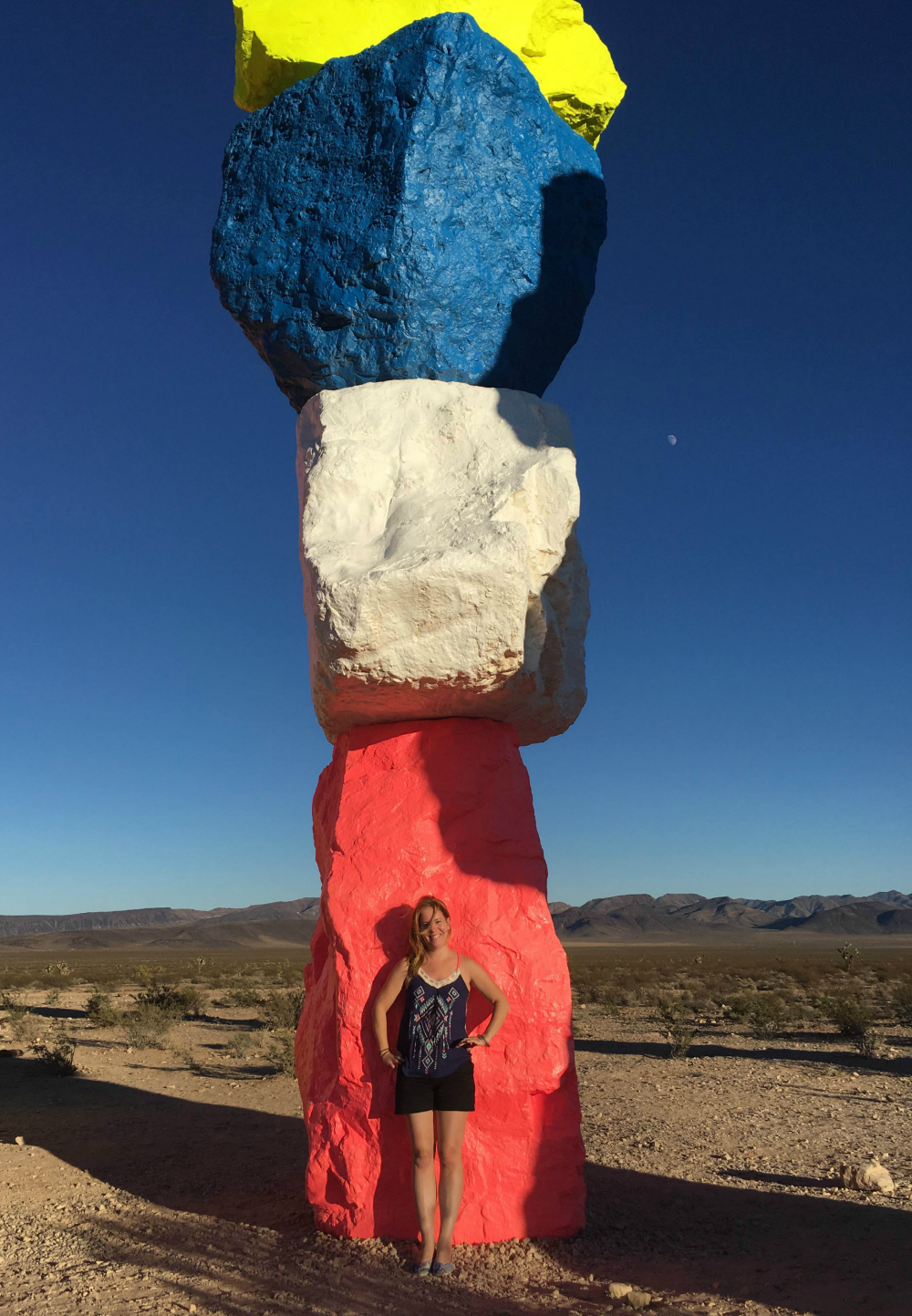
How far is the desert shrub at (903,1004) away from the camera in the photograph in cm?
1326

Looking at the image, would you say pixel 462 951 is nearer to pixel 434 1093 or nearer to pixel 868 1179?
pixel 434 1093

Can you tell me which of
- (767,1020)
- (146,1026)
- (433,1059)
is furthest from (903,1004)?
(433,1059)

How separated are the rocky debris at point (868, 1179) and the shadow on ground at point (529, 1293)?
25 cm

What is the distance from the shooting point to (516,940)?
164 inches

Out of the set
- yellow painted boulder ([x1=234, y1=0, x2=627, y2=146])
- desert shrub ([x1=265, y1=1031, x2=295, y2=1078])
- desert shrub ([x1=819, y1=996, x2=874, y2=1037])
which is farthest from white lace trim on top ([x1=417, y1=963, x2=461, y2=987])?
desert shrub ([x1=819, y1=996, x2=874, y2=1037])

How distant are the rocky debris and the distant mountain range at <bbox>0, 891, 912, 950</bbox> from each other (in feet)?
235

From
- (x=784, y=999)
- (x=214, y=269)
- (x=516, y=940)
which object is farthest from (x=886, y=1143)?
(x=784, y=999)

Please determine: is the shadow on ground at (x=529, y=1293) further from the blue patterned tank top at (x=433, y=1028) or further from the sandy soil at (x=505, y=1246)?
the blue patterned tank top at (x=433, y=1028)

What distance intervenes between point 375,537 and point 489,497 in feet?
1.87

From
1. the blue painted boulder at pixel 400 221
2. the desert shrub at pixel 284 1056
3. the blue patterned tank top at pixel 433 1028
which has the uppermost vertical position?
the blue painted boulder at pixel 400 221

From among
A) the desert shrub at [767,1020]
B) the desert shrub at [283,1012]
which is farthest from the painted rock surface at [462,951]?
the desert shrub at [767,1020]

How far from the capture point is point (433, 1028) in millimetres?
3799

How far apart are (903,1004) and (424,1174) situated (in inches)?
523

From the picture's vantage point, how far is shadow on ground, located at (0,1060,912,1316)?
347cm
